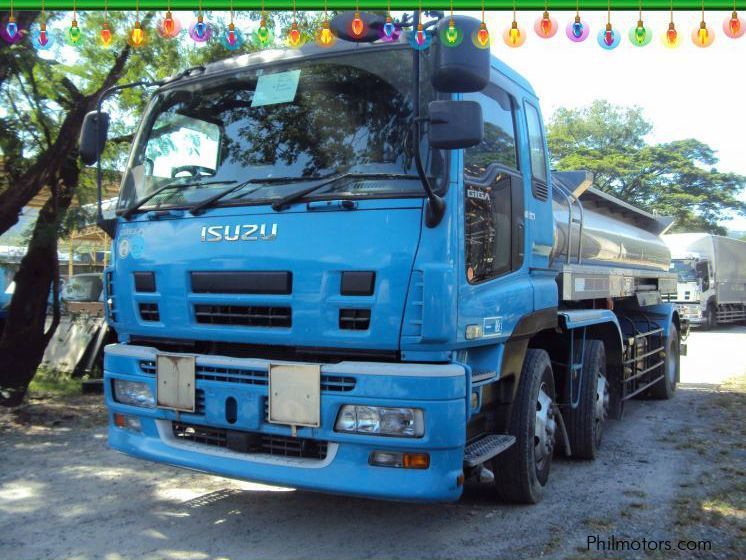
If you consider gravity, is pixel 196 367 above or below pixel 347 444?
above

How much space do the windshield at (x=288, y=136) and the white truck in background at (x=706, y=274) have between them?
20.2 m

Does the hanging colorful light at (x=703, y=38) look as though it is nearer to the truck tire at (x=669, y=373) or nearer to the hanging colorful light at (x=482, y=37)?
the hanging colorful light at (x=482, y=37)

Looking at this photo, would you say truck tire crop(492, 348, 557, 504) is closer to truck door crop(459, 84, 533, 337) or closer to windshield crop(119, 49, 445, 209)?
truck door crop(459, 84, 533, 337)

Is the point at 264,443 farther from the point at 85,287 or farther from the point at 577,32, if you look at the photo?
the point at 85,287

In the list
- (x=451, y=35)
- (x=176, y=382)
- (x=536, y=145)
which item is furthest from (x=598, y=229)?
(x=176, y=382)

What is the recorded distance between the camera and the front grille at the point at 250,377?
12.1 feet

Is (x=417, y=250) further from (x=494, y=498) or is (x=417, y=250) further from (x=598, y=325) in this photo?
(x=598, y=325)

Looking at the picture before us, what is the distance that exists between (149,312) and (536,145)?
2.90m

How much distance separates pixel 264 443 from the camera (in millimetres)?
3957

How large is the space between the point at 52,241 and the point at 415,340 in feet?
18.1

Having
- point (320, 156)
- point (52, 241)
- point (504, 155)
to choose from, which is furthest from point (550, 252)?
point (52, 241)

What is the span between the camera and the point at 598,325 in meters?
6.35

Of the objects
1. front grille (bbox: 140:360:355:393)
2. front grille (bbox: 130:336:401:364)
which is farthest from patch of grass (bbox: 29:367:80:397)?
front grille (bbox: 140:360:355:393)

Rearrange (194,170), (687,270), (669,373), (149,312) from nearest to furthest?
(149,312)
(194,170)
(669,373)
(687,270)
